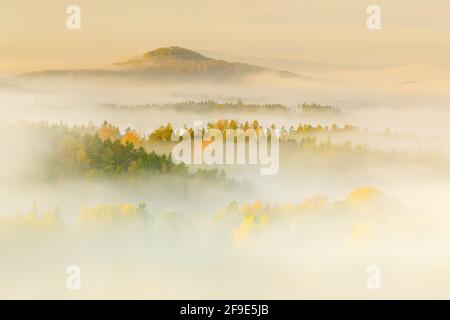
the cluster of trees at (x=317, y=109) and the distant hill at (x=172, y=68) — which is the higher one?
the distant hill at (x=172, y=68)

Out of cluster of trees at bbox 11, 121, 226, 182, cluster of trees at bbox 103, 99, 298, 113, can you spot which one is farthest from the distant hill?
cluster of trees at bbox 11, 121, 226, 182

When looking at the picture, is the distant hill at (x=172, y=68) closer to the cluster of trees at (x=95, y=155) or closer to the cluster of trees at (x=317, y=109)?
the cluster of trees at (x=317, y=109)

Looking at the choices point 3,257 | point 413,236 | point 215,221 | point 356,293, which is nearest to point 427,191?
point 413,236

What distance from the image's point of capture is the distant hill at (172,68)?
30.9 ft

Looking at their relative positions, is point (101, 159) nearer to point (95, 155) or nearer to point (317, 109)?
point (95, 155)

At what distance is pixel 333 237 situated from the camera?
935 cm

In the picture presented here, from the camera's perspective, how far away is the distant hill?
942cm

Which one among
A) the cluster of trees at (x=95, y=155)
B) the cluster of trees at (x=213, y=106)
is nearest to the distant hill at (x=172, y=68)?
the cluster of trees at (x=213, y=106)

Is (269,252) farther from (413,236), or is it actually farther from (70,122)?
(70,122)

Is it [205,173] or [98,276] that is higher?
[205,173]

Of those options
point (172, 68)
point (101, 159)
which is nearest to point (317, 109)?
point (172, 68)
